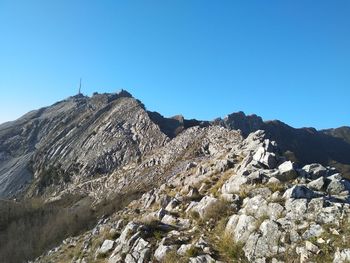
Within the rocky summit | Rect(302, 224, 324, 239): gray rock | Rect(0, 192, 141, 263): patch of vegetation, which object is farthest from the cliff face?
Rect(302, 224, 324, 239): gray rock

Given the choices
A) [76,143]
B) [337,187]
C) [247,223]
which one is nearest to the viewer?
[247,223]

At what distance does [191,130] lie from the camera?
8794 cm

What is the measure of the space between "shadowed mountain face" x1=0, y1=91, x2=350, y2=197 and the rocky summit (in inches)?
17.6

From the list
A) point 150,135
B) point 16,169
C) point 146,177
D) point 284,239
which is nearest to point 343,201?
point 284,239

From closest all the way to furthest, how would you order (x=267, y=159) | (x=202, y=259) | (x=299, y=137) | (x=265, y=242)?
(x=265, y=242)
(x=202, y=259)
(x=267, y=159)
(x=299, y=137)

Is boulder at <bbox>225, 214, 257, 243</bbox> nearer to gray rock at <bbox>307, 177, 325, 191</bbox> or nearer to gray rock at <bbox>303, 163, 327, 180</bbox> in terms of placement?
gray rock at <bbox>307, 177, 325, 191</bbox>

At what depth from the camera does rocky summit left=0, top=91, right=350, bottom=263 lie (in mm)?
16109

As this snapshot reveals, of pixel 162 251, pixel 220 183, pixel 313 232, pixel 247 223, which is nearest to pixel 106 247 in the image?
pixel 162 251

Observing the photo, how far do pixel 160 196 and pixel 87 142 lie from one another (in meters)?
87.6

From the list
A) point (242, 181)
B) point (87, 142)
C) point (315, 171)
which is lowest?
point (242, 181)

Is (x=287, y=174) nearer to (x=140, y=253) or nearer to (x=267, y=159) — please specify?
(x=267, y=159)

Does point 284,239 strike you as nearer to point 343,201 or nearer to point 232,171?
point 343,201

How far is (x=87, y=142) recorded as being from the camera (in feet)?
377

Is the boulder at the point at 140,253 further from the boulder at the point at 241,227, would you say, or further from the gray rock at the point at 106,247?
the boulder at the point at 241,227
